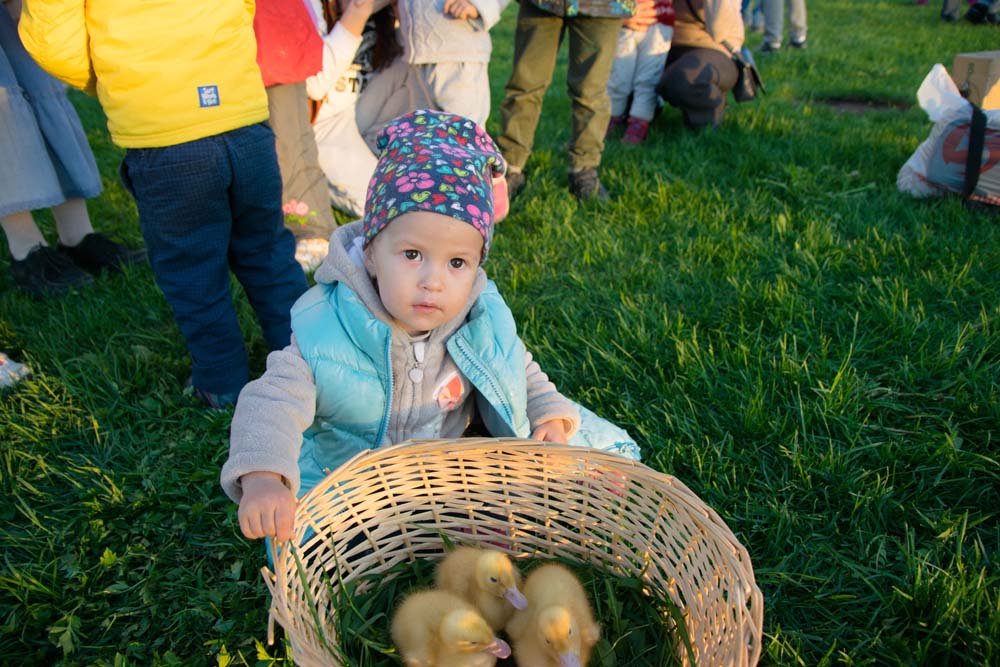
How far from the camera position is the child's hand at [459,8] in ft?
11.1

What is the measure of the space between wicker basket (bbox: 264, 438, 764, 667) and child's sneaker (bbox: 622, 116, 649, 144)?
12.1 feet

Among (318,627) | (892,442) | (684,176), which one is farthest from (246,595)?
(684,176)

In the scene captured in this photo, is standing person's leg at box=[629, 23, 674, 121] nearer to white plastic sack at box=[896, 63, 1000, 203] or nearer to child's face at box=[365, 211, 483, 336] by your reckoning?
white plastic sack at box=[896, 63, 1000, 203]

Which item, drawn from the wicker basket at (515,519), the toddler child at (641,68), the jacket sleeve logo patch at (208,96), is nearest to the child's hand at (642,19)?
the toddler child at (641,68)

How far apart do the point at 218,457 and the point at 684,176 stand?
307cm

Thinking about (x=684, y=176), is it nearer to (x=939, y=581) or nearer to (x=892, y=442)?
(x=892, y=442)

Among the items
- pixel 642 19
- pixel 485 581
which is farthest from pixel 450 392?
pixel 642 19

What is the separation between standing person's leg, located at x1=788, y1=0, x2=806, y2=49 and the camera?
810cm

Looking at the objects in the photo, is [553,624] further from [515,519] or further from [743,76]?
[743,76]

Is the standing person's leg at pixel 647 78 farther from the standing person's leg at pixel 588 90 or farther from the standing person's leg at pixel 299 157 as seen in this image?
the standing person's leg at pixel 299 157

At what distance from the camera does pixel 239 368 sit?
250 centimetres

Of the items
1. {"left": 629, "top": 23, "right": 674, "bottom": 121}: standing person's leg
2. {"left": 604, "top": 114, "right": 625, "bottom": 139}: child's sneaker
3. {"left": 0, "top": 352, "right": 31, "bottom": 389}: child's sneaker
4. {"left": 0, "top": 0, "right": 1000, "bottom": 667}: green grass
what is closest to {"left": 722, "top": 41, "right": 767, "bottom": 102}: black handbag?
{"left": 629, "top": 23, "right": 674, "bottom": 121}: standing person's leg

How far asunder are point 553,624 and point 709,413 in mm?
1080

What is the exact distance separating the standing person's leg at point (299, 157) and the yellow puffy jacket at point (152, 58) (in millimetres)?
914
